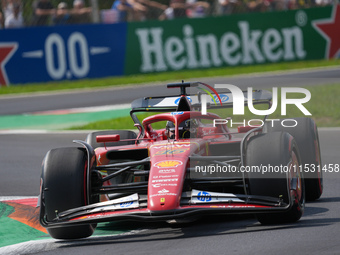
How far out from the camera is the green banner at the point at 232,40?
20969 millimetres

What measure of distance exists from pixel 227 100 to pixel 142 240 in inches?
91.7

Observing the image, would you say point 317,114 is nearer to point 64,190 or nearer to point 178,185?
point 178,185

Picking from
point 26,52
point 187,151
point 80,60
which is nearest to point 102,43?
point 80,60

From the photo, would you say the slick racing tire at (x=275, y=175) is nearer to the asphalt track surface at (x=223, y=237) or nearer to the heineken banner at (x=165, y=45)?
the asphalt track surface at (x=223, y=237)

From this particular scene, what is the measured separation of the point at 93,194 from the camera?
22.1ft

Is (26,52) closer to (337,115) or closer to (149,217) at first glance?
(337,115)

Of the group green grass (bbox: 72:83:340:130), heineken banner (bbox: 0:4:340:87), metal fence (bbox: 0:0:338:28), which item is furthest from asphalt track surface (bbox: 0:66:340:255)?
metal fence (bbox: 0:0:338:28)

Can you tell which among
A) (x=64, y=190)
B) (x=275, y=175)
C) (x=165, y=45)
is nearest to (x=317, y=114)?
(x=165, y=45)

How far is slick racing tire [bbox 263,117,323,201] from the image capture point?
7762 mm

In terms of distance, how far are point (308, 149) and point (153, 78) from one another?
13.0 m

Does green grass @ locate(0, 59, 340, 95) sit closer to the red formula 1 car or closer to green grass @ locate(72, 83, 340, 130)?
green grass @ locate(72, 83, 340, 130)

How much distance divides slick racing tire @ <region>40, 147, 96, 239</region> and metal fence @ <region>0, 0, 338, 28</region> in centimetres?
1356

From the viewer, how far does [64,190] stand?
6.52m

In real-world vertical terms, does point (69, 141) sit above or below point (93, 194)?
below
